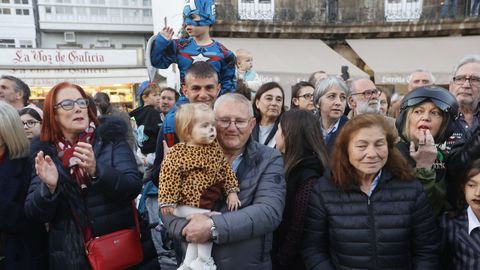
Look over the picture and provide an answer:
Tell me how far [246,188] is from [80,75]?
16.0 m

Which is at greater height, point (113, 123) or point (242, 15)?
point (242, 15)

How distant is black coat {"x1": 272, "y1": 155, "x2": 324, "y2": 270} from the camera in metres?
2.26

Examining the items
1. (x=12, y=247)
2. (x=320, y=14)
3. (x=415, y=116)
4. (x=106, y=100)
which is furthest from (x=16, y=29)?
(x=415, y=116)

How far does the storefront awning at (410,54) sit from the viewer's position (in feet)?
35.4

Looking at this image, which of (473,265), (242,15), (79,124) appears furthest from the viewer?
(242,15)

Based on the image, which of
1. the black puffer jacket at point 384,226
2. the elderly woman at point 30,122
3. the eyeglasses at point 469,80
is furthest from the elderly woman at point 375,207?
the elderly woman at point 30,122

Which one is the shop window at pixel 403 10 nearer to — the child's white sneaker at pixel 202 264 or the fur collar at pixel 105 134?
the fur collar at pixel 105 134

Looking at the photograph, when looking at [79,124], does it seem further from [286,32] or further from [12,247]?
[286,32]

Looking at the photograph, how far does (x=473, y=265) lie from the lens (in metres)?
1.90

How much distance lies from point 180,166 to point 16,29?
84.2 ft

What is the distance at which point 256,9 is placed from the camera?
39.9 ft

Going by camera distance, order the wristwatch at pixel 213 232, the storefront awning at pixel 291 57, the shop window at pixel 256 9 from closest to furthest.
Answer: the wristwatch at pixel 213 232 < the storefront awning at pixel 291 57 < the shop window at pixel 256 9

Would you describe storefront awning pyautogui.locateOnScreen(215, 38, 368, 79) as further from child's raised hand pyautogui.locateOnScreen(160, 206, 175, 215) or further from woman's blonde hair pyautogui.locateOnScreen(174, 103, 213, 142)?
child's raised hand pyautogui.locateOnScreen(160, 206, 175, 215)

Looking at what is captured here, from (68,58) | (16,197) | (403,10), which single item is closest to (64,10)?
(68,58)
